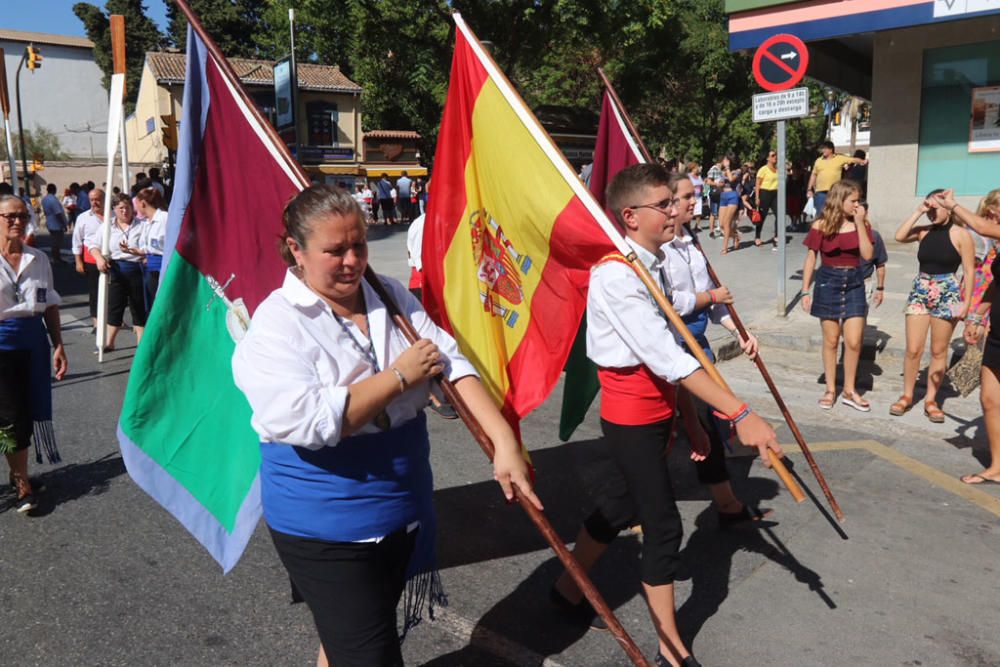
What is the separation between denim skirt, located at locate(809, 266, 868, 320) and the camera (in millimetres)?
6613

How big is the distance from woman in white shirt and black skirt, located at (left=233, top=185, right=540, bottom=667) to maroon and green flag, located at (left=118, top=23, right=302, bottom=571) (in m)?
0.83

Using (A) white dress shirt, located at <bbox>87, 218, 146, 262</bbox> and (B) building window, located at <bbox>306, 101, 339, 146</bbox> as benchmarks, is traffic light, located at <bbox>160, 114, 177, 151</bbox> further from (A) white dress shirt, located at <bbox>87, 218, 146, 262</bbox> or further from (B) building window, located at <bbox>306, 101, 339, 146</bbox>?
(B) building window, located at <bbox>306, 101, 339, 146</bbox>

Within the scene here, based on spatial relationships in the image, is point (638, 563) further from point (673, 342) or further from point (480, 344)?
point (673, 342)

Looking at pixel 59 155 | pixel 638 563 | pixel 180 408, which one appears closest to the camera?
pixel 180 408

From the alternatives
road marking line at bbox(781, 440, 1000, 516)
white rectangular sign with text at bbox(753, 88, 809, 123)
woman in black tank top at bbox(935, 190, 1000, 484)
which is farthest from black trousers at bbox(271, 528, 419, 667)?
white rectangular sign with text at bbox(753, 88, 809, 123)

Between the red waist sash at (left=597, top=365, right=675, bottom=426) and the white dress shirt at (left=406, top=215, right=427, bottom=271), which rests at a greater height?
the white dress shirt at (left=406, top=215, right=427, bottom=271)

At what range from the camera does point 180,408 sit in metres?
3.32

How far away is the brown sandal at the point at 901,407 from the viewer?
6625mm

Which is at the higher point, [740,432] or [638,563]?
[740,432]

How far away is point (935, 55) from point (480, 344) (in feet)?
45.2

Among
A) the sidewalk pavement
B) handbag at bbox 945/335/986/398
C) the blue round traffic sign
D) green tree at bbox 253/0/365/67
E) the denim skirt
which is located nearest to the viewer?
handbag at bbox 945/335/986/398

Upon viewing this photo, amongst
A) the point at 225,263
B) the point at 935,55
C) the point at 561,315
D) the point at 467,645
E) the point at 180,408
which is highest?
the point at 935,55

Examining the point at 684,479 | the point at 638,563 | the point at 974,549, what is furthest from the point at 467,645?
the point at 974,549

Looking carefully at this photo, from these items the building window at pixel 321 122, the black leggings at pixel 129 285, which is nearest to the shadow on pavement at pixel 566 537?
the black leggings at pixel 129 285
